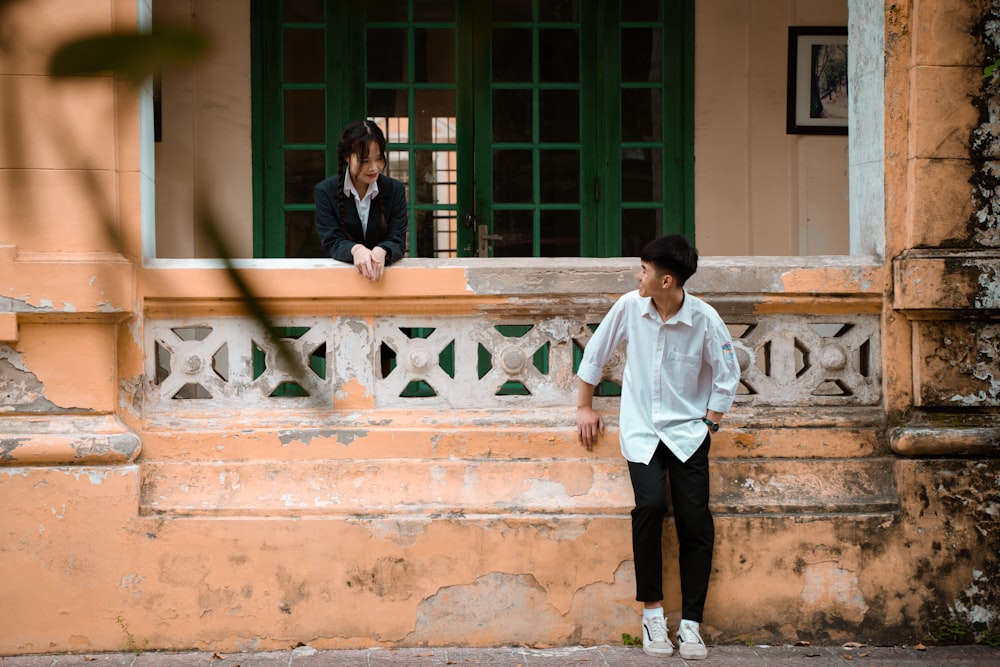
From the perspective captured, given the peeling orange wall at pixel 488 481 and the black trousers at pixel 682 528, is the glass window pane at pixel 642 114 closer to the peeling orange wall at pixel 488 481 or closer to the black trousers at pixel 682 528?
the peeling orange wall at pixel 488 481

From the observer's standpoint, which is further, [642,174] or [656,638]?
[642,174]

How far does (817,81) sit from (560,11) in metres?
1.52

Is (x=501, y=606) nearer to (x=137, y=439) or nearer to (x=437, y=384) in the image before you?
(x=437, y=384)

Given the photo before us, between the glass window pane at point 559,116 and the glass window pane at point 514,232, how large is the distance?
450 mm

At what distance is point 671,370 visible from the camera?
4070 millimetres

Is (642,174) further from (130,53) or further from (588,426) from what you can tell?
(130,53)

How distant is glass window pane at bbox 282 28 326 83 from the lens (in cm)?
609

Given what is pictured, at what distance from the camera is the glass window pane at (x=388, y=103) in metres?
6.10

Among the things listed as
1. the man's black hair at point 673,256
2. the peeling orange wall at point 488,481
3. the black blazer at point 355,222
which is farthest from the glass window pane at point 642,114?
the man's black hair at point 673,256

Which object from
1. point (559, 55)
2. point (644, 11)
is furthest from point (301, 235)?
point (644, 11)

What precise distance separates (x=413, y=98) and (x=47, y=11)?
218 inches

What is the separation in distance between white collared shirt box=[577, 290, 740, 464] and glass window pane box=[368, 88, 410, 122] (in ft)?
8.10

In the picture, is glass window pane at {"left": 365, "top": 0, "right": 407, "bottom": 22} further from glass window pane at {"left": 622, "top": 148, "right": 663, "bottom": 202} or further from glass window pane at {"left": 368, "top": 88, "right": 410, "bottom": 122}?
glass window pane at {"left": 622, "top": 148, "right": 663, "bottom": 202}

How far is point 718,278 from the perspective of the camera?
14.3 ft
